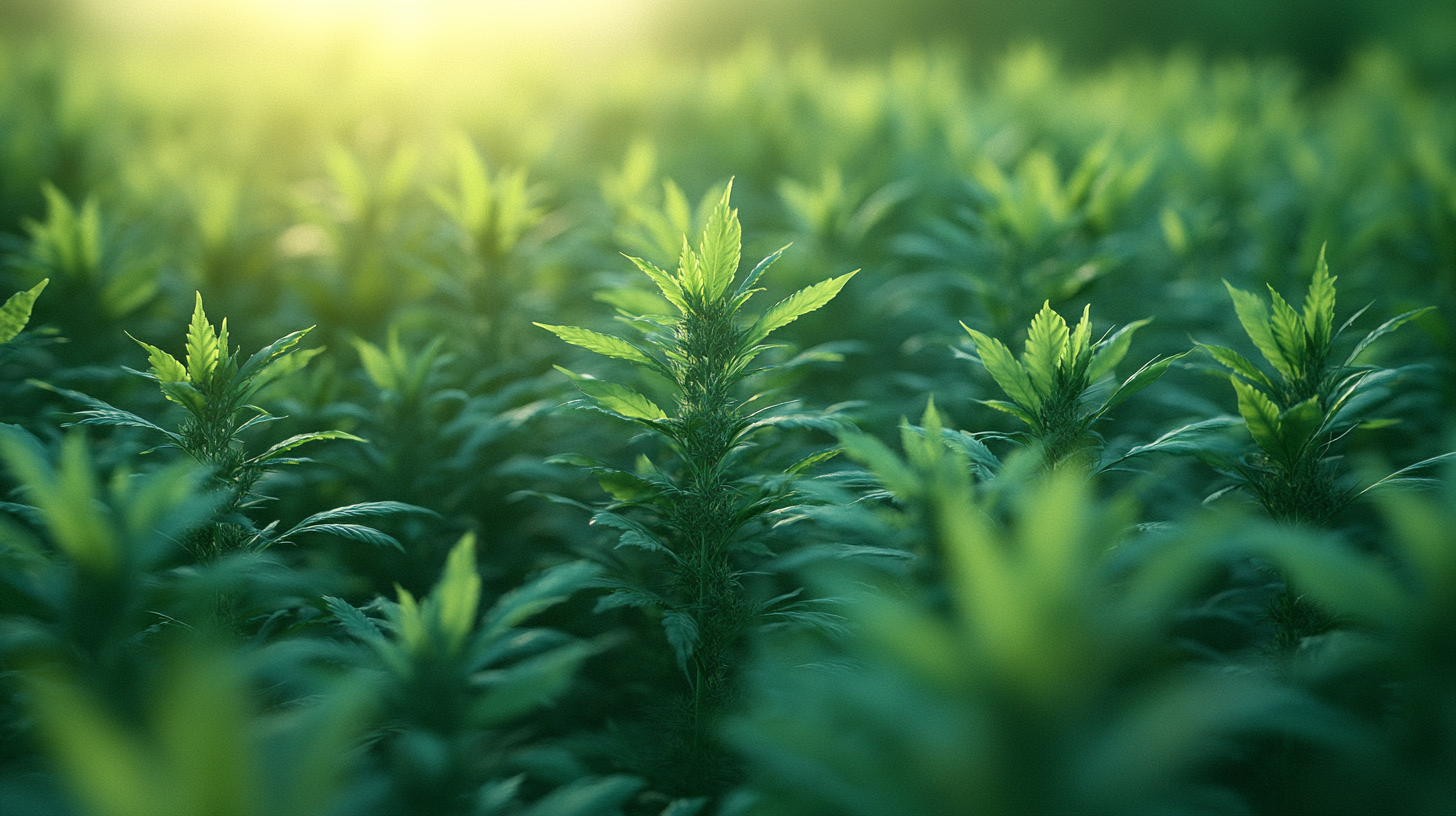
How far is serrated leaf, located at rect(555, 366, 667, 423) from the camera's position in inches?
79.4

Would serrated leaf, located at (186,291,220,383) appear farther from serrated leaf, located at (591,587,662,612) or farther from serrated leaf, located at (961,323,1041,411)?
serrated leaf, located at (961,323,1041,411)

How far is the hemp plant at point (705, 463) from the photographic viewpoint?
1.99 meters

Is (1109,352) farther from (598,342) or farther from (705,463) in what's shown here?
(598,342)

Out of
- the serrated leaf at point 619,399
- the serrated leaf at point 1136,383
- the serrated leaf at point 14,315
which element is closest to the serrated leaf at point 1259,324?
the serrated leaf at point 1136,383

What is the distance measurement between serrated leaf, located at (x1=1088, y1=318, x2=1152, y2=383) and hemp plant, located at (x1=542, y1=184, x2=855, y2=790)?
74cm

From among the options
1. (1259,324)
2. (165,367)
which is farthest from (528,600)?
(1259,324)

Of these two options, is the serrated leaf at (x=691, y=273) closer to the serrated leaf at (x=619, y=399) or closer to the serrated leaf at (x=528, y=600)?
the serrated leaf at (x=619, y=399)

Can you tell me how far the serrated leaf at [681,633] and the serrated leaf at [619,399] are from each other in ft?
1.63

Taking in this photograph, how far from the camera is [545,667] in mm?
1426

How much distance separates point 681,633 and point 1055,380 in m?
1.15

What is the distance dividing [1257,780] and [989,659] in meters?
1.57

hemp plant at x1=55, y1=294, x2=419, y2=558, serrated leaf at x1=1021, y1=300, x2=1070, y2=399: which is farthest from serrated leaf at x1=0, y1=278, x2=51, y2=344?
serrated leaf at x1=1021, y1=300, x2=1070, y2=399

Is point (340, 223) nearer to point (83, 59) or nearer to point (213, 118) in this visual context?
point (213, 118)

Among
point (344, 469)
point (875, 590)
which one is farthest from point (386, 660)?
point (344, 469)
